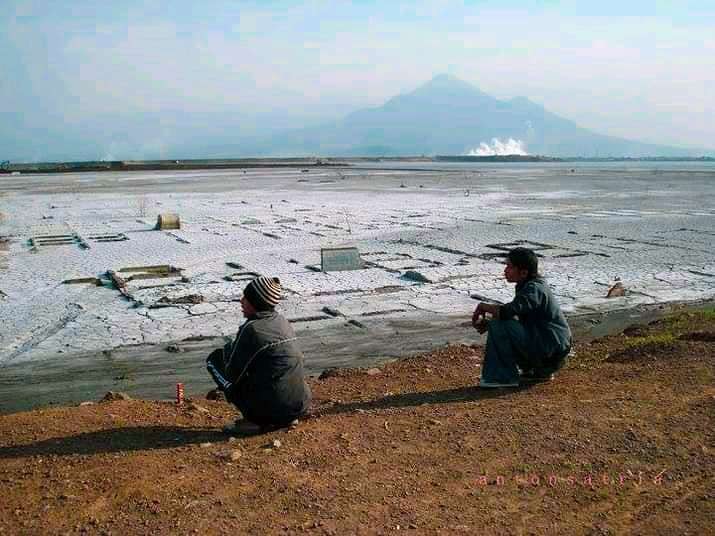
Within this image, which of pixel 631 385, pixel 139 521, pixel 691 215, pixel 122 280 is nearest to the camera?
pixel 139 521

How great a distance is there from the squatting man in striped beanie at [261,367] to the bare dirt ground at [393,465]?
16 cm

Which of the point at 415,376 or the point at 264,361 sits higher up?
the point at 264,361

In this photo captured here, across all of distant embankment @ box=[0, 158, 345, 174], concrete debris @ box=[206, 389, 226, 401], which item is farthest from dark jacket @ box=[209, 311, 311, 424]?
distant embankment @ box=[0, 158, 345, 174]

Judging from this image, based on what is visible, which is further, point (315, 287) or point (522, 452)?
point (315, 287)

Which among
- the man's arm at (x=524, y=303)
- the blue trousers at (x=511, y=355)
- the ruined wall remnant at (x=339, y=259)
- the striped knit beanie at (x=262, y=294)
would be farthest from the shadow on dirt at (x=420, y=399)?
the ruined wall remnant at (x=339, y=259)

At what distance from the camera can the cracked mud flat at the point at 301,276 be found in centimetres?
866

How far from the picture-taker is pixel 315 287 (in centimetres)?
1211

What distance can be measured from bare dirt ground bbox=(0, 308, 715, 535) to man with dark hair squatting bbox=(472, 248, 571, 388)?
0.62ft

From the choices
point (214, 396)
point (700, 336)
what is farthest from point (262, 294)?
point (700, 336)

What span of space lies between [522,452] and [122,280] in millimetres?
9538

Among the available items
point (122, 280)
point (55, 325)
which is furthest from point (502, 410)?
point (122, 280)

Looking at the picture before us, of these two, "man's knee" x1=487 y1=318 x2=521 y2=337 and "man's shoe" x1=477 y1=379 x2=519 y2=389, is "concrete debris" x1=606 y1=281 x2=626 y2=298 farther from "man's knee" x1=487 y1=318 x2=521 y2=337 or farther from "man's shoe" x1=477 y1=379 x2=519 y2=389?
"man's knee" x1=487 y1=318 x2=521 y2=337

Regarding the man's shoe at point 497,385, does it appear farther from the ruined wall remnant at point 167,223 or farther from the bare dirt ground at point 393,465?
the ruined wall remnant at point 167,223

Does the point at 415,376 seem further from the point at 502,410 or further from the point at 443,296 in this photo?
the point at 443,296
